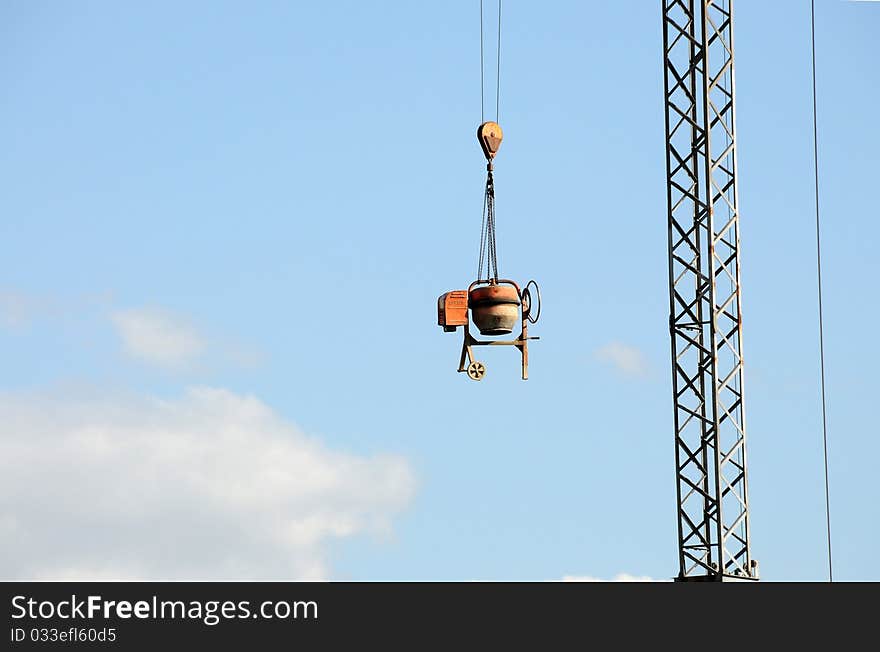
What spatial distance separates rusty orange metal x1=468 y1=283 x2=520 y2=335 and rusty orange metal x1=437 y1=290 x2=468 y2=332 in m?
0.17

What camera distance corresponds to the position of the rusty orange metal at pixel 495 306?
31859 millimetres

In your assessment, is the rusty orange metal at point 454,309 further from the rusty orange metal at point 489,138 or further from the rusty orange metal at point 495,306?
the rusty orange metal at point 489,138

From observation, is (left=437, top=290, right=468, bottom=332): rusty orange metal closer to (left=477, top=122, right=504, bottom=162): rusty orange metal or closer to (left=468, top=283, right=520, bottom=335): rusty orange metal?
(left=468, top=283, right=520, bottom=335): rusty orange metal

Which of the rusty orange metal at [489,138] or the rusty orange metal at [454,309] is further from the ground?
the rusty orange metal at [489,138]

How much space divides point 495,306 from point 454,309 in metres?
0.75

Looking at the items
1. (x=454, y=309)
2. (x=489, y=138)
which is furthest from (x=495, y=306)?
(x=489, y=138)

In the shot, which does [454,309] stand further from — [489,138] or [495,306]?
[489,138]

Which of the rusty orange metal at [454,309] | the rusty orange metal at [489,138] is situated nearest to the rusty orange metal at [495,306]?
the rusty orange metal at [454,309]

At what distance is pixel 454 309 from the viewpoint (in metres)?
32.2

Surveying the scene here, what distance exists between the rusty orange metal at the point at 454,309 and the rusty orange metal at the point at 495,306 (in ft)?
0.55

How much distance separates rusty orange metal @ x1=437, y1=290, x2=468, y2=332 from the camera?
106 ft

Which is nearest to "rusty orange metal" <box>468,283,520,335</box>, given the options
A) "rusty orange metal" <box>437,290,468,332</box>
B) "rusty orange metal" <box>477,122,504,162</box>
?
"rusty orange metal" <box>437,290,468,332</box>
